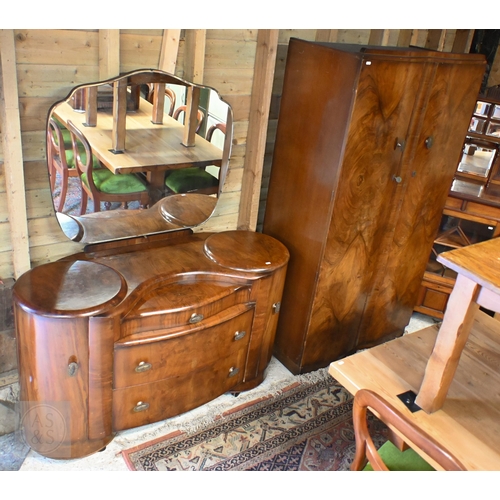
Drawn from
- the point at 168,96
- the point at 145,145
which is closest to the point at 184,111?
the point at 168,96

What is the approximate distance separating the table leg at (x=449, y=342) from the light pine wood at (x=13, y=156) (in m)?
1.52

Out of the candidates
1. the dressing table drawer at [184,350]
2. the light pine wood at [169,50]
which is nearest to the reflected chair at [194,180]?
the light pine wood at [169,50]

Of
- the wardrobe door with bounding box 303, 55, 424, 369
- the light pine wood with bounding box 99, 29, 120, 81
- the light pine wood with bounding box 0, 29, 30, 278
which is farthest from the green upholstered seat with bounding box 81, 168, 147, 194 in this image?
the wardrobe door with bounding box 303, 55, 424, 369

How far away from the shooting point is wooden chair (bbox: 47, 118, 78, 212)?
191 cm

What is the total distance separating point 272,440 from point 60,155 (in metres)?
1.46

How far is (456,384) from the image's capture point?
5.94 feet

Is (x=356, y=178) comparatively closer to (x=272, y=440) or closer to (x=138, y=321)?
(x=138, y=321)

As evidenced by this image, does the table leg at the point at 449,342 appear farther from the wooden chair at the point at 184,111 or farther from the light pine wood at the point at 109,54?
the light pine wood at the point at 109,54

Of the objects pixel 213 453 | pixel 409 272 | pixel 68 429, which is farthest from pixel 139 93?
pixel 409 272

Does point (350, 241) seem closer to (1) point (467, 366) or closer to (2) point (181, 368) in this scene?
(1) point (467, 366)

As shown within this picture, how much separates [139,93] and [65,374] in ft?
3.55

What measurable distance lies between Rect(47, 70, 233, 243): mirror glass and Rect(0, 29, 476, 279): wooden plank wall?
59mm

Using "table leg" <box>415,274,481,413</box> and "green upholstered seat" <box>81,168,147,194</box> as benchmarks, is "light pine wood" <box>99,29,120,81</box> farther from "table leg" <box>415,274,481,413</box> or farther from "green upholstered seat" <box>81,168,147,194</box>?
"table leg" <box>415,274,481,413</box>

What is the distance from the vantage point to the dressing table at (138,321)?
186cm
